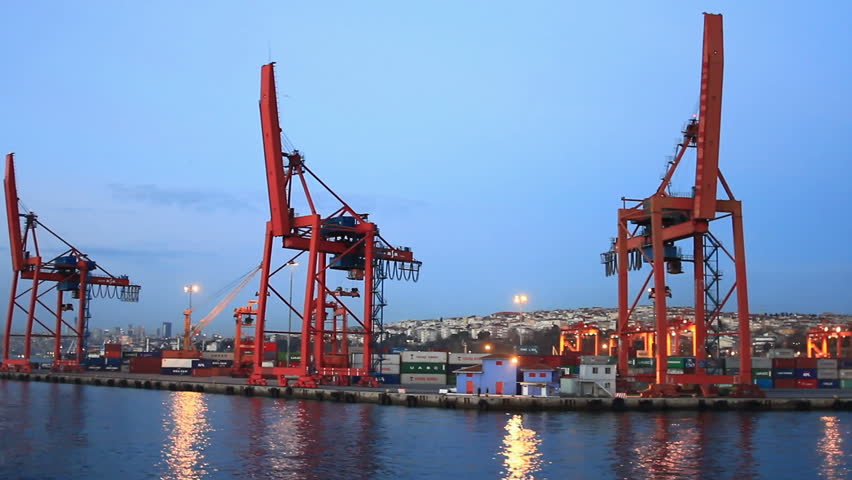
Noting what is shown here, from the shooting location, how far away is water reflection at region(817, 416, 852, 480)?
81.4ft

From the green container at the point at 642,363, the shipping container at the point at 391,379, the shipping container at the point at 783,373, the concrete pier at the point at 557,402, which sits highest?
the green container at the point at 642,363

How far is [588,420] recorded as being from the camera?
1415 inches

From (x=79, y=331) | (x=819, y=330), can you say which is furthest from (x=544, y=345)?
(x=79, y=331)

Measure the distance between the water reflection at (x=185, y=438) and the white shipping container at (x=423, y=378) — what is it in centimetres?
1436

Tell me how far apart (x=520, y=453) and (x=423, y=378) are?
1178 inches

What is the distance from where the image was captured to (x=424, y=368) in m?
57.1

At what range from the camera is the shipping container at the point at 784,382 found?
56.8 meters

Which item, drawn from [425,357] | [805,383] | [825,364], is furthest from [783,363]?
[425,357]

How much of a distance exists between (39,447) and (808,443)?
25.9m

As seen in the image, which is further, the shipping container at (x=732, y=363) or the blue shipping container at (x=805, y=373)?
the shipping container at (x=732, y=363)

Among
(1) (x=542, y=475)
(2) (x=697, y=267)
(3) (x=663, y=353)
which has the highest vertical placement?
(2) (x=697, y=267)

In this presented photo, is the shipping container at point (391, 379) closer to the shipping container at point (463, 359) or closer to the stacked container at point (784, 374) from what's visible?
the shipping container at point (463, 359)

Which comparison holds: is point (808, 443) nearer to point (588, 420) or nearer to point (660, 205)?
point (588, 420)

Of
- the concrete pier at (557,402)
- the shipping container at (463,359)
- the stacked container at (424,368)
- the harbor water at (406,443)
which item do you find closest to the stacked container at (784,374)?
the concrete pier at (557,402)
